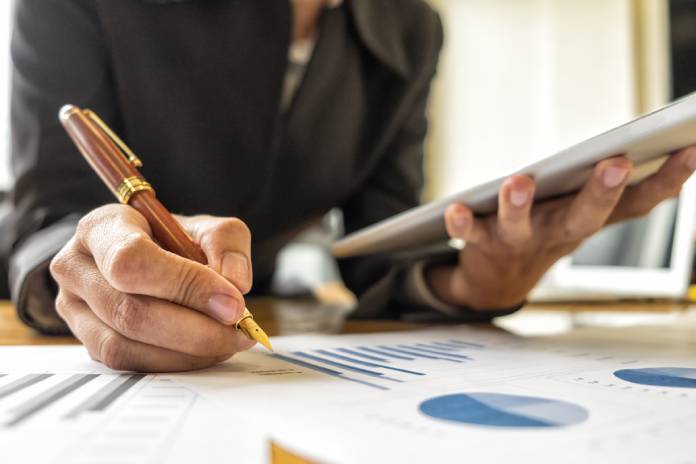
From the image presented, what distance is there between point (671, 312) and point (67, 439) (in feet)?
2.15

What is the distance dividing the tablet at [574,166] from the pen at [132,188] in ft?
0.58

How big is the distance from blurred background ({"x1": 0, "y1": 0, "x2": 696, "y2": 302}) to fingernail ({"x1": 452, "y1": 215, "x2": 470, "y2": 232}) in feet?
2.79

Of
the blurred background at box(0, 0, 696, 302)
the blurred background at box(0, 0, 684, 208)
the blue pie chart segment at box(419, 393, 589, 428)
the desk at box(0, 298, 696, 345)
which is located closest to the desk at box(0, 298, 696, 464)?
the desk at box(0, 298, 696, 345)

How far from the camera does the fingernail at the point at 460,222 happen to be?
431mm

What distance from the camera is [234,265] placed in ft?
1.00

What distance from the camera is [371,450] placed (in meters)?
0.17

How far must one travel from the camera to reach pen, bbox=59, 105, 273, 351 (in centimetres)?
31

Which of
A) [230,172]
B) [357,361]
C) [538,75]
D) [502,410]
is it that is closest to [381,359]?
[357,361]

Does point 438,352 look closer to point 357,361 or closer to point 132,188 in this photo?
point 357,361

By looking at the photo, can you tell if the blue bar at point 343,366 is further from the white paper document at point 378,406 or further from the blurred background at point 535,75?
the blurred background at point 535,75

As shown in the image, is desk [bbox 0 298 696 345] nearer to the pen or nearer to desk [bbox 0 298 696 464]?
desk [bbox 0 298 696 464]

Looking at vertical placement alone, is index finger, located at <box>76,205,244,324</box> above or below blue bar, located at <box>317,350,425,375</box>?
above

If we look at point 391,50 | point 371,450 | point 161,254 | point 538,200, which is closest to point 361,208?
point 391,50

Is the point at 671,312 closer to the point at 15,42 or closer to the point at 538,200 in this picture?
the point at 538,200
